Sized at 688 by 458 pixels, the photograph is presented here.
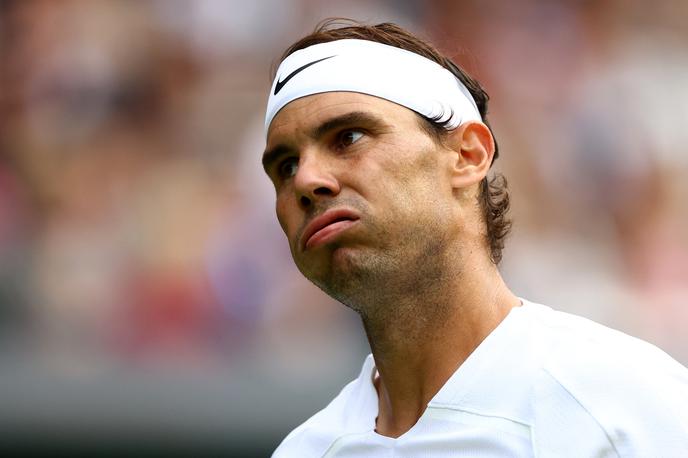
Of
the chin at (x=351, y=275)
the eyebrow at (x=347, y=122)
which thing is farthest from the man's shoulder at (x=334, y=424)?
the eyebrow at (x=347, y=122)

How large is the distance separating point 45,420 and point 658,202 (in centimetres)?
368

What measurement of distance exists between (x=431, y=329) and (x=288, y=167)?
593mm

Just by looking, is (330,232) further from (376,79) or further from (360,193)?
(376,79)

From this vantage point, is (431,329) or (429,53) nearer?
(431,329)

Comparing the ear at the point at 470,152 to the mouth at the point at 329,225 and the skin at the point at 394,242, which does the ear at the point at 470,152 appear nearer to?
the skin at the point at 394,242

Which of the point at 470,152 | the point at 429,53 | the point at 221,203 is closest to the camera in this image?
the point at 470,152

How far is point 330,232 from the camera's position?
8.56 feet

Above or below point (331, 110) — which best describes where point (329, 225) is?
below

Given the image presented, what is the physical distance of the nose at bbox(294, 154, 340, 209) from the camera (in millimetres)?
2637

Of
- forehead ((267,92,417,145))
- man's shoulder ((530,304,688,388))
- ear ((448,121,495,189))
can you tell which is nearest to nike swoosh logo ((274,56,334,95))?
forehead ((267,92,417,145))

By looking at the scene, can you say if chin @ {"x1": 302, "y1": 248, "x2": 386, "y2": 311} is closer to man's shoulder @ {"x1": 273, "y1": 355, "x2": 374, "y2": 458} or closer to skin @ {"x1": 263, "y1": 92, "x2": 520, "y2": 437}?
skin @ {"x1": 263, "y1": 92, "x2": 520, "y2": 437}

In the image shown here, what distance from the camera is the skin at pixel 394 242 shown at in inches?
103

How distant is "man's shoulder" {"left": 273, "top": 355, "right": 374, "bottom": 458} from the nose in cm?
59

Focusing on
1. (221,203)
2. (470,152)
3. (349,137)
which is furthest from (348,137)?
(221,203)
